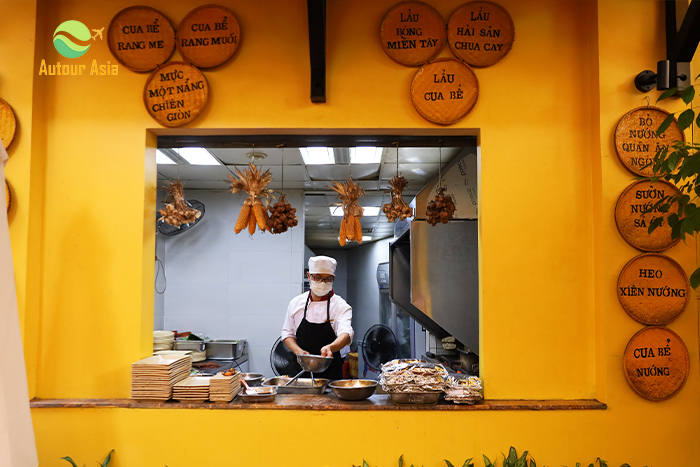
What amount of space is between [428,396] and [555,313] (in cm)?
87

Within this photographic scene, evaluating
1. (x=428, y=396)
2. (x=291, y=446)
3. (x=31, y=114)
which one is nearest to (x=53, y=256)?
(x=31, y=114)

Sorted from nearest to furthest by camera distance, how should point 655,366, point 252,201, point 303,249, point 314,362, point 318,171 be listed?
1. point 655,366
2. point 314,362
3. point 252,201
4. point 318,171
5. point 303,249

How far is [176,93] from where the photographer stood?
9.79 ft

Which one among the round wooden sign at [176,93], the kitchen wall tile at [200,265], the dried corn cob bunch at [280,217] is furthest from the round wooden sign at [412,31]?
the kitchen wall tile at [200,265]

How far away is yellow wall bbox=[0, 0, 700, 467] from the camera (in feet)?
9.02

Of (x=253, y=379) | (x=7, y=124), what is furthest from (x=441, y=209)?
(x=7, y=124)

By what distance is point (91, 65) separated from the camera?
120 inches

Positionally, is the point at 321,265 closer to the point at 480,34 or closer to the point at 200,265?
the point at 480,34

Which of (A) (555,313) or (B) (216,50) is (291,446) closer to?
(A) (555,313)

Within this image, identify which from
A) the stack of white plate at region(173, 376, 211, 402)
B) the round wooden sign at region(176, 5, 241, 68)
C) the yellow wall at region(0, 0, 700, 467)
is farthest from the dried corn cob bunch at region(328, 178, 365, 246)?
the stack of white plate at region(173, 376, 211, 402)

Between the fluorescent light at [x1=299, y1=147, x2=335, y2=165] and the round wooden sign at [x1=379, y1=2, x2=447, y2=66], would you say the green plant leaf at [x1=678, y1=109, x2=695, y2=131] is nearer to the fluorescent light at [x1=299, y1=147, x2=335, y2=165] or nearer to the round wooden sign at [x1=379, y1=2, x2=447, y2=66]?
the round wooden sign at [x1=379, y1=2, x2=447, y2=66]

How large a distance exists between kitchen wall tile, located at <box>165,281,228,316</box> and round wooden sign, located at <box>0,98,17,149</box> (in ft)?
14.9

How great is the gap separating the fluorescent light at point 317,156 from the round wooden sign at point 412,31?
7.18 feet

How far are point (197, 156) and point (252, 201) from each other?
2.41 metres
